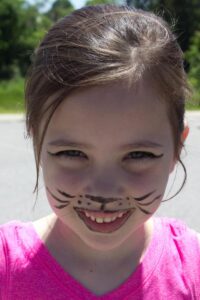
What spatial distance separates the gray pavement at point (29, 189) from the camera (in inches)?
145

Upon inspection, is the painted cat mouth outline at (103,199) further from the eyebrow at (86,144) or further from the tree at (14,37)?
the tree at (14,37)

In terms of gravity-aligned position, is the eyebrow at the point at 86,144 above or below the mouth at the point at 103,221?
above

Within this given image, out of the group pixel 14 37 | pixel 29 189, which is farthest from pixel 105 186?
pixel 14 37

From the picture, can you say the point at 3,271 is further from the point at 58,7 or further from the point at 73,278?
the point at 58,7

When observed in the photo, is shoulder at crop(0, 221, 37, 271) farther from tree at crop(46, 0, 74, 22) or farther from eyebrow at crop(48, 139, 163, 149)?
tree at crop(46, 0, 74, 22)

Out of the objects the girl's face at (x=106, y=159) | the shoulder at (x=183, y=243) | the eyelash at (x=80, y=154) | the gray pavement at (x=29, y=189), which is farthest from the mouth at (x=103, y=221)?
the gray pavement at (x=29, y=189)

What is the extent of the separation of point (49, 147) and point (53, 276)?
264mm

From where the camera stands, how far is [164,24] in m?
1.28

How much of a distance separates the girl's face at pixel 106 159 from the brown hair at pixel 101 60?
26 mm

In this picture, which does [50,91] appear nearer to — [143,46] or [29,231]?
[143,46]

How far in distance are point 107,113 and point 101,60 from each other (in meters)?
0.11

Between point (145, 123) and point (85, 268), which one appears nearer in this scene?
point (145, 123)

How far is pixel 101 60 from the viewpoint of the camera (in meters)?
1.11

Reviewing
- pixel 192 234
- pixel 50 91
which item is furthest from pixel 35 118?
pixel 192 234
